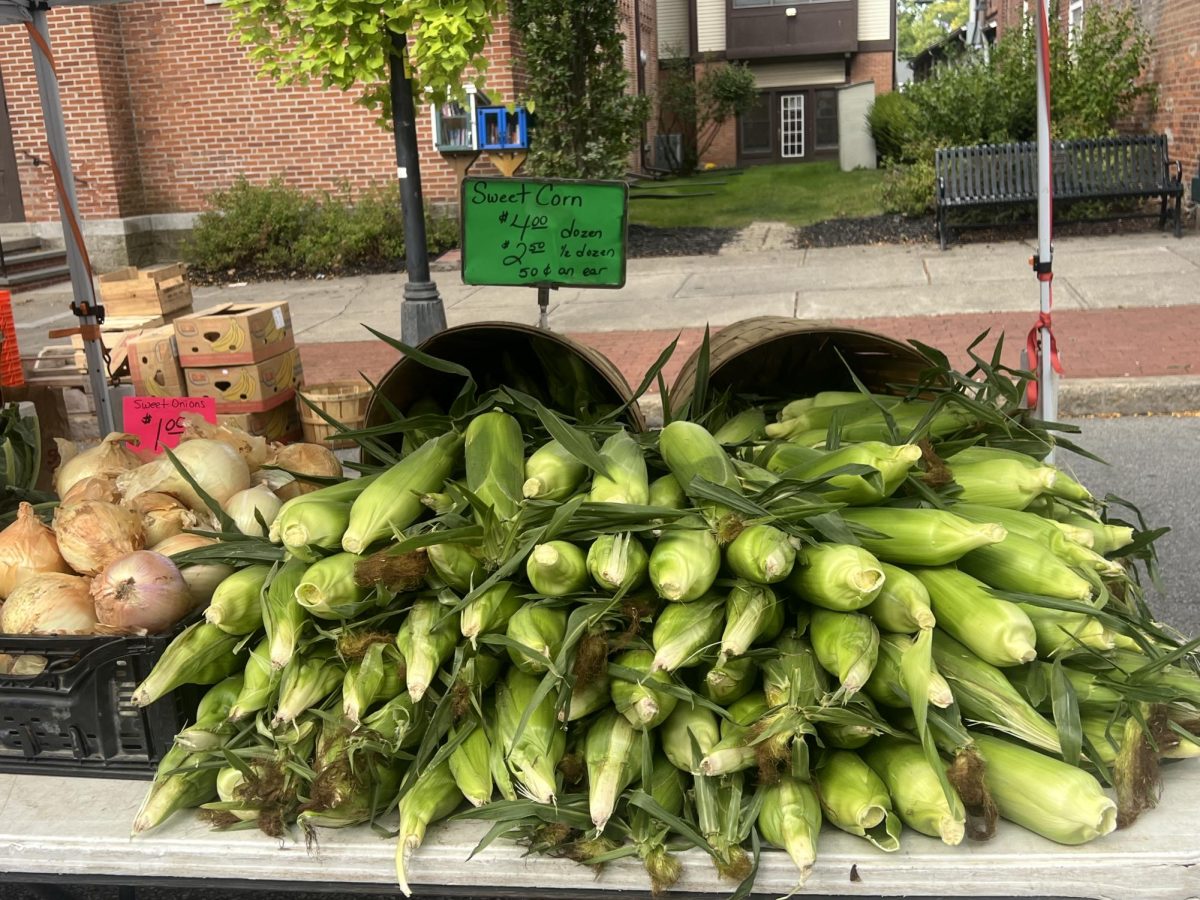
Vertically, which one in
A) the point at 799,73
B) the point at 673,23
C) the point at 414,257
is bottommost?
the point at 414,257

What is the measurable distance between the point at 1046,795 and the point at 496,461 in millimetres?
1058

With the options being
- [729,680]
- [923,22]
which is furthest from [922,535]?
[923,22]

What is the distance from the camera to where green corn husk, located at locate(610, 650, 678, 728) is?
1649 mm

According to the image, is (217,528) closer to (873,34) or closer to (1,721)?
(1,721)

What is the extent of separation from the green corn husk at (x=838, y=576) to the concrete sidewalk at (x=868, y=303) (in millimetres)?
A: 5790

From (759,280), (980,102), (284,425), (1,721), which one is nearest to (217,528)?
(1,721)

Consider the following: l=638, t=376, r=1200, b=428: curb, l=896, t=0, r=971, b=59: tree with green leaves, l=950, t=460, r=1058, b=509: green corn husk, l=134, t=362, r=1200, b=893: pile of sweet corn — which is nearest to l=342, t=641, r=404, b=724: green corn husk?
l=134, t=362, r=1200, b=893: pile of sweet corn

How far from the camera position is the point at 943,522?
1767 millimetres

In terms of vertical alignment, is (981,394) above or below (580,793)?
above

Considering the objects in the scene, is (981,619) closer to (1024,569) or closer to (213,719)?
(1024,569)

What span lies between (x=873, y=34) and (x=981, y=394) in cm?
2763

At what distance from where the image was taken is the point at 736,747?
166 centimetres

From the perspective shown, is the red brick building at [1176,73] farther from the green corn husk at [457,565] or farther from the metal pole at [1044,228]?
the green corn husk at [457,565]

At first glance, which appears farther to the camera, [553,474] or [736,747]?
[553,474]
